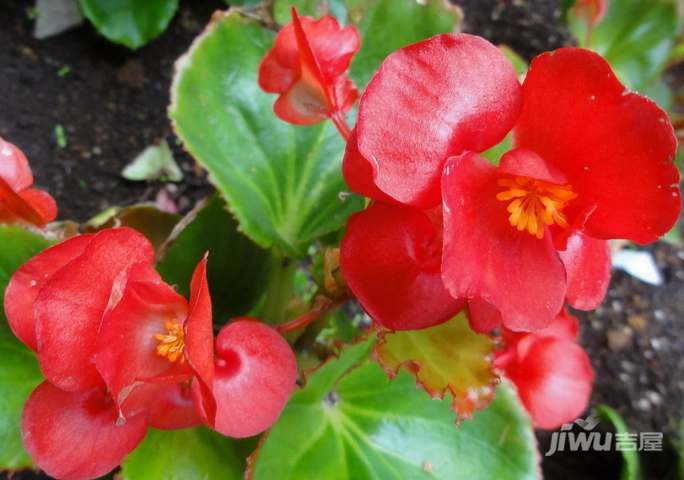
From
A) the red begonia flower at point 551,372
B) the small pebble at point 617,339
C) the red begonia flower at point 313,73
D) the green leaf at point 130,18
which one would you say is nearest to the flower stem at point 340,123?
the red begonia flower at point 313,73

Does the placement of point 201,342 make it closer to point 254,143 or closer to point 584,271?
point 584,271

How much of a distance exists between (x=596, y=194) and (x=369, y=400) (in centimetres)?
44

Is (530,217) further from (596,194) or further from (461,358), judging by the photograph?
(461,358)

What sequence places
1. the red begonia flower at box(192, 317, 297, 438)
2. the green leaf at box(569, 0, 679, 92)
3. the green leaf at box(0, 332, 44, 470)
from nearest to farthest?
the red begonia flower at box(192, 317, 297, 438), the green leaf at box(0, 332, 44, 470), the green leaf at box(569, 0, 679, 92)

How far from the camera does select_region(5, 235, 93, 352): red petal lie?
16.3 inches

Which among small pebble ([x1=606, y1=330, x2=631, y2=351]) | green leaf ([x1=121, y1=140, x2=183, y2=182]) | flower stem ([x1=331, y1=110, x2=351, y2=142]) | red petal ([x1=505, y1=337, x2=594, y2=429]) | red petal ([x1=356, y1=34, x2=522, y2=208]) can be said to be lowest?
small pebble ([x1=606, y1=330, x2=631, y2=351])

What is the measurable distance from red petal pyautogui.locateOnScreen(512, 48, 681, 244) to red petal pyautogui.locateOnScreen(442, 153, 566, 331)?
42 millimetres

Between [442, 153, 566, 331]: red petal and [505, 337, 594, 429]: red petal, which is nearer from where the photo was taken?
[442, 153, 566, 331]: red petal

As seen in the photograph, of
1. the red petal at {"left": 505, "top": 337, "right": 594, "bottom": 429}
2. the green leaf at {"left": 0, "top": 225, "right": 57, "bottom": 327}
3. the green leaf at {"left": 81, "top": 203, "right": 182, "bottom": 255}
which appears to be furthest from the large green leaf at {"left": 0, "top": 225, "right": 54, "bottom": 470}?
the red petal at {"left": 505, "top": 337, "right": 594, "bottom": 429}

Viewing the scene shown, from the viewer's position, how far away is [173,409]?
1.48 feet

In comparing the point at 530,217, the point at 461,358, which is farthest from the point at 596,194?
the point at 461,358

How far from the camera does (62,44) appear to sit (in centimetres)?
119

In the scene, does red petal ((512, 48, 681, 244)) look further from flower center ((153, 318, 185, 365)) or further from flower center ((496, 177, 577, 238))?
flower center ((153, 318, 185, 365))

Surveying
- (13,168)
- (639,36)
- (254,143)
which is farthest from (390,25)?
(639,36)
